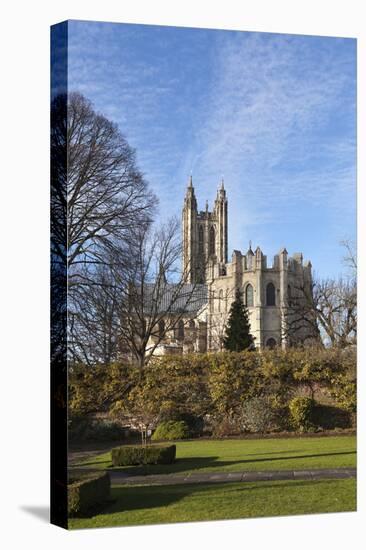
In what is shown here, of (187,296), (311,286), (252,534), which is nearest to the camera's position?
(252,534)

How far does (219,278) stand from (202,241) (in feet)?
2.26

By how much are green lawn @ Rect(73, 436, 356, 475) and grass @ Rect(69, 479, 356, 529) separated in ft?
1.08

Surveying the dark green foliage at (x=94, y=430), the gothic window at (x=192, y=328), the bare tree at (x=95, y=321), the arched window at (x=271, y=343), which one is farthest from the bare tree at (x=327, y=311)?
the dark green foliage at (x=94, y=430)

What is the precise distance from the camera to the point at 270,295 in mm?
15109

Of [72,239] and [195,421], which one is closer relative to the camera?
[72,239]

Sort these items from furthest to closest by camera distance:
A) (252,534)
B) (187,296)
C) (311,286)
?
(311,286)
(187,296)
(252,534)

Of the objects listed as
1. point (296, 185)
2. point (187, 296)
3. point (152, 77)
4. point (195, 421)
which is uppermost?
point (152, 77)

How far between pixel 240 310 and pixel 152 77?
3.74m

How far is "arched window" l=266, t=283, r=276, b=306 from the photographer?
1509 centimetres

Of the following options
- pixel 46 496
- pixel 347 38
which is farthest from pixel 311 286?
pixel 46 496

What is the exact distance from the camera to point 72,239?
44.3 feet

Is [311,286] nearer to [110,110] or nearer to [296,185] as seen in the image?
[296,185]

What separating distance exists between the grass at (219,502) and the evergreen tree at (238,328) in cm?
220

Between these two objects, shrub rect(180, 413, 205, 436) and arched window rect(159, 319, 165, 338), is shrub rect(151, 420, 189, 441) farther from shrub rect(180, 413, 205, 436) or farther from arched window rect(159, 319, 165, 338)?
arched window rect(159, 319, 165, 338)
